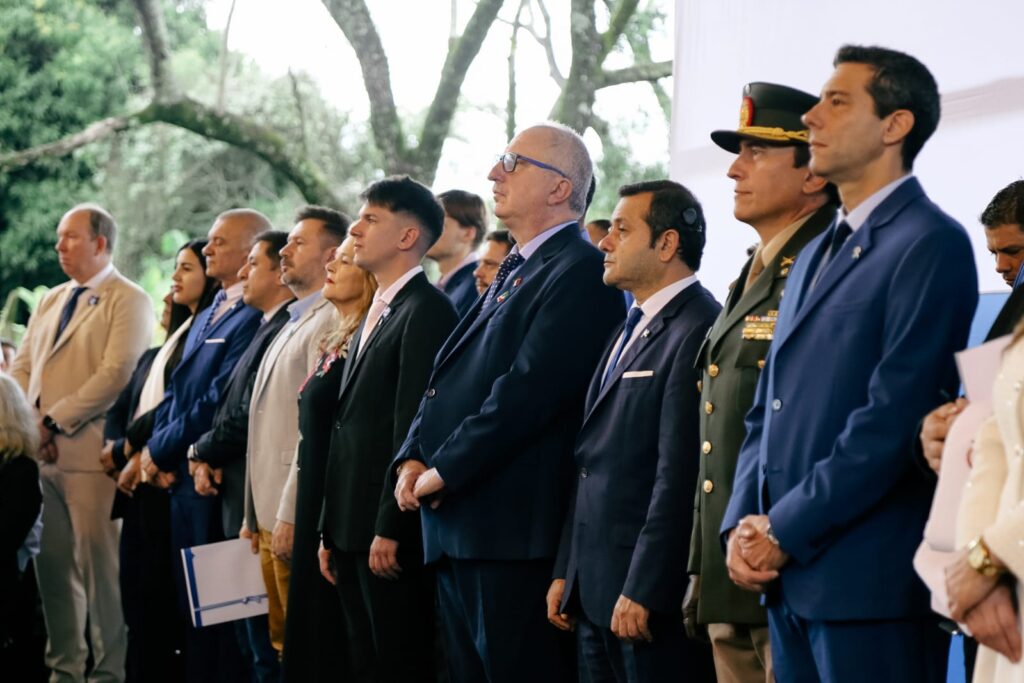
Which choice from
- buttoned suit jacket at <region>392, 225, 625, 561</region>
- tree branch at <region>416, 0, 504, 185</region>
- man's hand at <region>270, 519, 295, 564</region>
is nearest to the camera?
buttoned suit jacket at <region>392, 225, 625, 561</region>

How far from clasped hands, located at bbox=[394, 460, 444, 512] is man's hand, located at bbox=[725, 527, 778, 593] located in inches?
40.1

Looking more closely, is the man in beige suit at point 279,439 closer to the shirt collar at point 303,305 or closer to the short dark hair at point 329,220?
the shirt collar at point 303,305

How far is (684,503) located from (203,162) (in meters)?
11.4

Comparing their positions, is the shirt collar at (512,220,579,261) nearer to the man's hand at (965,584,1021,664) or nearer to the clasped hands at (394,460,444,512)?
the clasped hands at (394,460,444,512)

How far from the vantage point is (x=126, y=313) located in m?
5.83

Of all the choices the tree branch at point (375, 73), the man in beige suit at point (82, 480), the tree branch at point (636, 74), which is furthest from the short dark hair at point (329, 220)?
the tree branch at point (375, 73)

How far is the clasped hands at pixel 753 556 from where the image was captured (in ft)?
7.56

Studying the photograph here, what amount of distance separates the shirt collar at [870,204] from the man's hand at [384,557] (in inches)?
65.3

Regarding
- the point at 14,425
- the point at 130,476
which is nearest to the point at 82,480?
the point at 130,476

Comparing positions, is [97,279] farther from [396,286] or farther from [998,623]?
[998,623]

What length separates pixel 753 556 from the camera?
7.64 ft

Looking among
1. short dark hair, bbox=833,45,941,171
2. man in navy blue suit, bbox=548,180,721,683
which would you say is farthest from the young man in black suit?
short dark hair, bbox=833,45,941,171

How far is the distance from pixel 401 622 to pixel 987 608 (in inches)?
83.1

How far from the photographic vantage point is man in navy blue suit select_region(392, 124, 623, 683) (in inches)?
128
